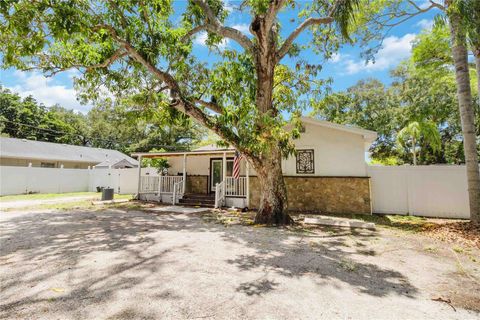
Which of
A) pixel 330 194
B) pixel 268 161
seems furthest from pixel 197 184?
pixel 268 161

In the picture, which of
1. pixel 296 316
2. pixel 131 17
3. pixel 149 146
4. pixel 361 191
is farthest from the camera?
pixel 149 146

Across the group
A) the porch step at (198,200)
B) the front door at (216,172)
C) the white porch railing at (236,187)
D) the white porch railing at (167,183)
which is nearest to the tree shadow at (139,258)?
the white porch railing at (236,187)

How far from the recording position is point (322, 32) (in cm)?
971

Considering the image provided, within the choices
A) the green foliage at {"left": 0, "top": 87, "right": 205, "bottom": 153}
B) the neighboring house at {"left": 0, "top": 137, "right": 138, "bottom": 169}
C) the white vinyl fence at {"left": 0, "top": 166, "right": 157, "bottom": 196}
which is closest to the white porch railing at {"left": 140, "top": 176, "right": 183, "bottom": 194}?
the white vinyl fence at {"left": 0, "top": 166, "right": 157, "bottom": 196}

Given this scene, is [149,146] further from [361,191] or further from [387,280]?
[387,280]

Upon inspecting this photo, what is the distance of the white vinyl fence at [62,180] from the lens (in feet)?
54.7

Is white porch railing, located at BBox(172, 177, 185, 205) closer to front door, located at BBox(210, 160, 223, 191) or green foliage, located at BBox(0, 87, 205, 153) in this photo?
front door, located at BBox(210, 160, 223, 191)

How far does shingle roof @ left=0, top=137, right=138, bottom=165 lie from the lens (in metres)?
19.1

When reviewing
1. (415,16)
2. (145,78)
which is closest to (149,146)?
(145,78)

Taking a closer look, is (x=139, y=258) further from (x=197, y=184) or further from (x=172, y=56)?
(x=197, y=184)

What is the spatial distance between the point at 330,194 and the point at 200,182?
752cm

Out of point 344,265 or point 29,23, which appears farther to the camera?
point 29,23

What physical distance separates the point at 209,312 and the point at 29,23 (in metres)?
7.52

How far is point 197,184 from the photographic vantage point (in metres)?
15.2
